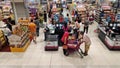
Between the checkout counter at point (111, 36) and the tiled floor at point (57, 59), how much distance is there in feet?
1.11

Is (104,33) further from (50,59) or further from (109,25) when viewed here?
(50,59)

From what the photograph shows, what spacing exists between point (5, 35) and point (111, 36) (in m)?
6.34

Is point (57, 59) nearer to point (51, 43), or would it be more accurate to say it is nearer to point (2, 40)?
point (51, 43)

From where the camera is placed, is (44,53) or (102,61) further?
(44,53)

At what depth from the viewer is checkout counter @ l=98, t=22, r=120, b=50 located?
9245 mm

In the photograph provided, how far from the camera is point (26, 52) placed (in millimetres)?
9281

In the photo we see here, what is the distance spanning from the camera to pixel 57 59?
843 centimetres

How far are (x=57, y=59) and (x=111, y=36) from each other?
11.3ft

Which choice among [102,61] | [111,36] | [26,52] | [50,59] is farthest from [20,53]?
[111,36]

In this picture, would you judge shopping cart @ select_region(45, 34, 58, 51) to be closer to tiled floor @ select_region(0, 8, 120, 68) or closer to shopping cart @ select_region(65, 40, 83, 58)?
tiled floor @ select_region(0, 8, 120, 68)

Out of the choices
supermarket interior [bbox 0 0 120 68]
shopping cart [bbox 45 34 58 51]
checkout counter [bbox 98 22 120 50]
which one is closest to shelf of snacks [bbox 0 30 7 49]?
supermarket interior [bbox 0 0 120 68]

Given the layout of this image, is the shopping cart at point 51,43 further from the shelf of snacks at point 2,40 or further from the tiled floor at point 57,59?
the shelf of snacks at point 2,40

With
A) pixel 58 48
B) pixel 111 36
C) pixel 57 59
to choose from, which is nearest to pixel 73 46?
pixel 57 59

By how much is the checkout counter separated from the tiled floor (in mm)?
339
